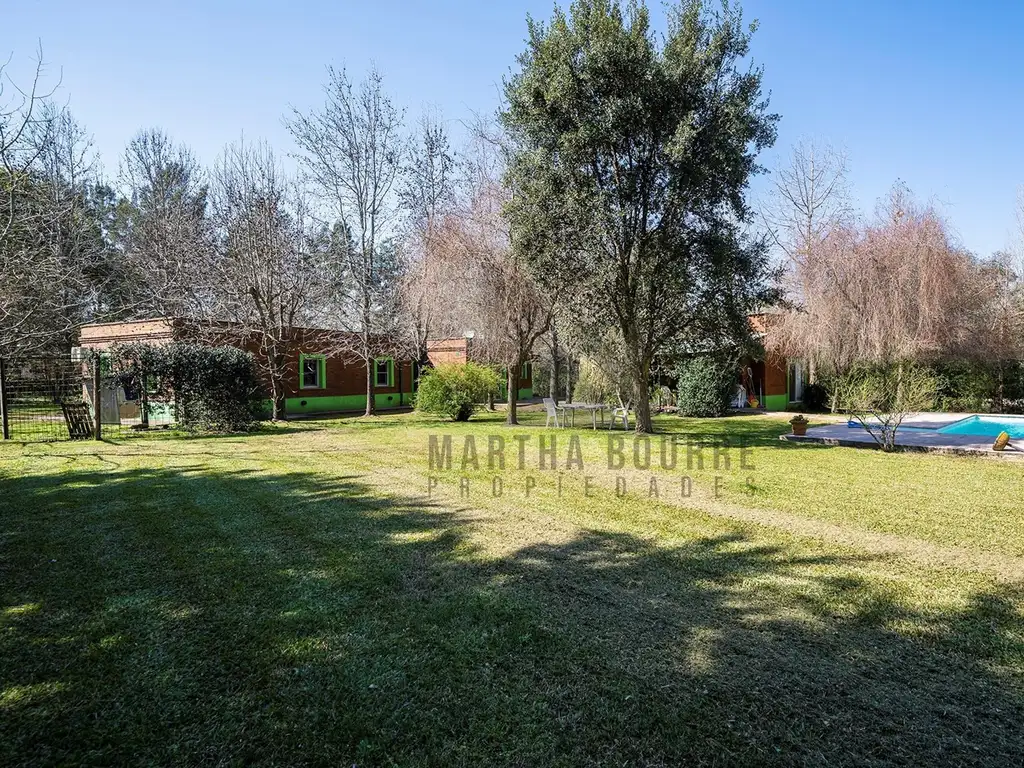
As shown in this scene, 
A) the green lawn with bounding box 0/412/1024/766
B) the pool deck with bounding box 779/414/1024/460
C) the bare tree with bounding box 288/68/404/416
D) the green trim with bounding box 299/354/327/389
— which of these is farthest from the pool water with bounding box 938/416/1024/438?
the green trim with bounding box 299/354/327/389

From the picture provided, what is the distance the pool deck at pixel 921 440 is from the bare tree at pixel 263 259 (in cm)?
1495

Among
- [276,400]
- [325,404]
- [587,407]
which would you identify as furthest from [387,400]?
[587,407]

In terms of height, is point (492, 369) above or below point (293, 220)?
below

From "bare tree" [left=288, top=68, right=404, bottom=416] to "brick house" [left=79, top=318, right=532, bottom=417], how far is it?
1.81 m

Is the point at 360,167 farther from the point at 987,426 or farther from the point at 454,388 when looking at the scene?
the point at 987,426

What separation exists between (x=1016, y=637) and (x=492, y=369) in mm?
15971

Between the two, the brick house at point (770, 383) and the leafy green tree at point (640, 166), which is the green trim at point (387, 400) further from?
the brick house at point (770, 383)

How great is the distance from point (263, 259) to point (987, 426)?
2154 centimetres

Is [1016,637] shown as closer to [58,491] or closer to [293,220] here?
[58,491]

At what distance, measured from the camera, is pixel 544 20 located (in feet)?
35.4

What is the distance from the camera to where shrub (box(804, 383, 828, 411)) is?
2036 centimetres

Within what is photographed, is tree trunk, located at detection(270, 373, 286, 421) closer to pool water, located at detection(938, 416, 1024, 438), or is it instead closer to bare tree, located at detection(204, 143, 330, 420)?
bare tree, located at detection(204, 143, 330, 420)

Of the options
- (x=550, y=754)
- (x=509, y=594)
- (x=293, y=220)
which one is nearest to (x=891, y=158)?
(x=509, y=594)

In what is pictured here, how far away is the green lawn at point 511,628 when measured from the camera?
2.26 m
